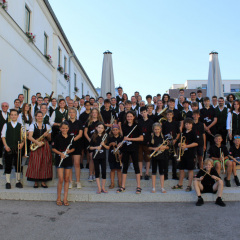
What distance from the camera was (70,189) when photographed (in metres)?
6.44

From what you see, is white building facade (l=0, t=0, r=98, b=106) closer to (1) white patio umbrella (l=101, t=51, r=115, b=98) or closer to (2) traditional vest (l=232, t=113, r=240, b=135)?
(1) white patio umbrella (l=101, t=51, r=115, b=98)

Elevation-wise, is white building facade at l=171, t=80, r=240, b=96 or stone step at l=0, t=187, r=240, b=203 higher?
white building facade at l=171, t=80, r=240, b=96

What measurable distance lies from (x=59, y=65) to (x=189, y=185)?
15385 mm

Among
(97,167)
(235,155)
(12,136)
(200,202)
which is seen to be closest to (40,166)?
(12,136)

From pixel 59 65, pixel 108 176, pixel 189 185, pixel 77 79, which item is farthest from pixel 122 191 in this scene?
pixel 77 79

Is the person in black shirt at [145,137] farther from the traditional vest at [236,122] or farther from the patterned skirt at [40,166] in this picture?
the traditional vest at [236,122]

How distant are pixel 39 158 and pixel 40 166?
0.61ft

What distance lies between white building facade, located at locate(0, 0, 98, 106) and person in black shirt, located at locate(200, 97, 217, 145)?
6.55 meters

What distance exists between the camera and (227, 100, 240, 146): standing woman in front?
25.5ft

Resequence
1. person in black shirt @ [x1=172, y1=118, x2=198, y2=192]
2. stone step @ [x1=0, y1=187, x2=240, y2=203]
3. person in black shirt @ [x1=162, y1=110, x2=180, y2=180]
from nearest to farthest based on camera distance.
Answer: stone step @ [x1=0, y1=187, x2=240, y2=203], person in black shirt @ [x1=172, y1=118, x2=198, y2=192], person in black shirt @ [x1=162, y1=110, x2=180, y2=180]

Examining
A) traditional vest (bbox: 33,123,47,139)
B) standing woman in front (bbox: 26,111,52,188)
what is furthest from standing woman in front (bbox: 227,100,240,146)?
traditional vest (bbox: 33,123,47,139)

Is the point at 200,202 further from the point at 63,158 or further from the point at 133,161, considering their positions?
the point at 63,158

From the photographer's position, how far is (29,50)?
13422 mm

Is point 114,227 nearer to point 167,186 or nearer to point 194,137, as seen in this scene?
point 167,186
